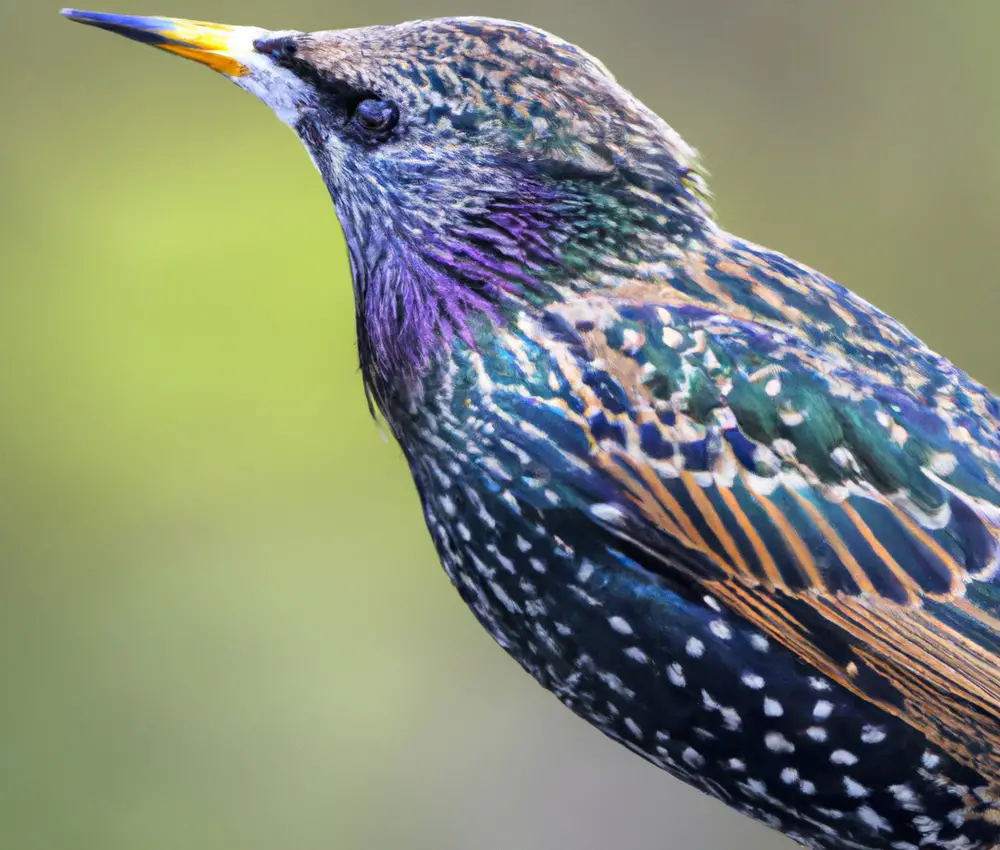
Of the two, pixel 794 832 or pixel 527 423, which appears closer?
pixel 527 423

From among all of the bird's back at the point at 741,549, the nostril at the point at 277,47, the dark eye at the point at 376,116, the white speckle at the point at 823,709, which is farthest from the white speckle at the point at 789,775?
the nostril at the point at 277,47

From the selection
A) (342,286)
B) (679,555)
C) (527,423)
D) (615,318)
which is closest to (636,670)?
(679,555)

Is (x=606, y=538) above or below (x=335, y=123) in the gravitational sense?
below

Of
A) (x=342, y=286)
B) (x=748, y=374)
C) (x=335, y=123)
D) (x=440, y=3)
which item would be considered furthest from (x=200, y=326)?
(x=748, y=374)

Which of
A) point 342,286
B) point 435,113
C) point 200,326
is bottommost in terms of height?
point 200,326

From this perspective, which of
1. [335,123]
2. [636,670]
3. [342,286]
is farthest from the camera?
[342,286]

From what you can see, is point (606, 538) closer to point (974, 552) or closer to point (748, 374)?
point (748, 374)

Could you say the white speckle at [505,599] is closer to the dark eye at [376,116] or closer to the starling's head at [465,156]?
the starling's head at [465,156]

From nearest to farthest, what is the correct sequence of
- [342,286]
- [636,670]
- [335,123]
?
1. [636,670]
2. [335,123]
3. [342,286]
